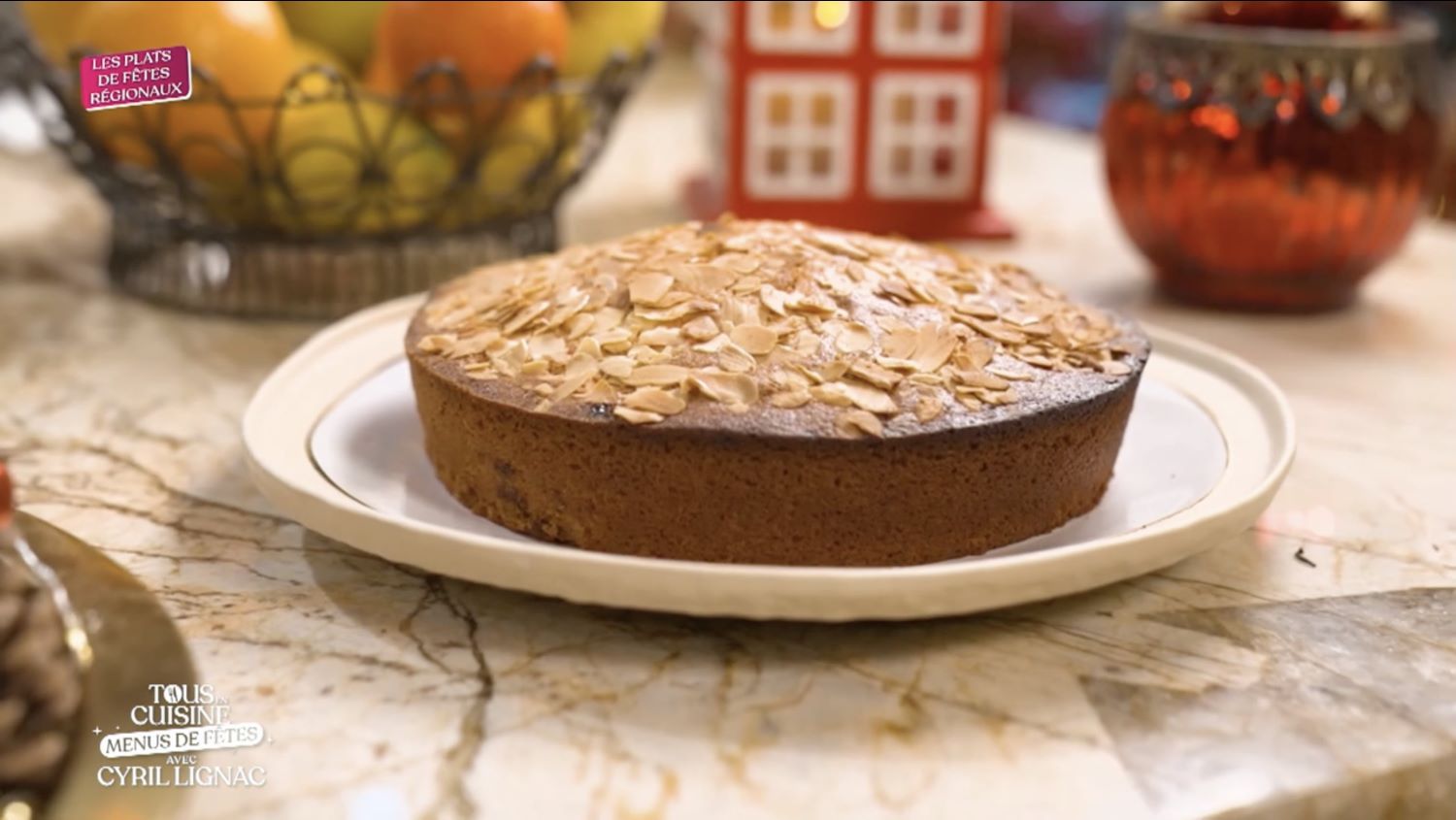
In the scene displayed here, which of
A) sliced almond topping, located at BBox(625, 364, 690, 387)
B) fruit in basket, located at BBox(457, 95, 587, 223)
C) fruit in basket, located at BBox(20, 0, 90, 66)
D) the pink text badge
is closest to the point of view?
sliced almond topping, located at BBox(625, 364, 690, 387)

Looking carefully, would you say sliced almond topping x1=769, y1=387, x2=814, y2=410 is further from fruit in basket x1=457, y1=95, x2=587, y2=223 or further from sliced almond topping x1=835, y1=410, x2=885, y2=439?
fruit in basket x1=457, y1=95, x2=587, y2=223

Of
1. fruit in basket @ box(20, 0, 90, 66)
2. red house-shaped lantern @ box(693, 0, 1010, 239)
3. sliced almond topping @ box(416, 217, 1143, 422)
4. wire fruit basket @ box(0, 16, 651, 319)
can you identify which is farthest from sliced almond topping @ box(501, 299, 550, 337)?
red house-shaped lantern @ box(693, 0, 1010, 239)

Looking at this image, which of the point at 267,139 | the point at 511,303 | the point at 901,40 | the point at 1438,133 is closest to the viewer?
the point at 511,303

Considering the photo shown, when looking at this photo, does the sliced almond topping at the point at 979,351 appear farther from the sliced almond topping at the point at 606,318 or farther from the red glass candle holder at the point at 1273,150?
the red glass candle holder at the point at 1273,150

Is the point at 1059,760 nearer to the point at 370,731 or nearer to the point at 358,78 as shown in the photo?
the point at 370,731

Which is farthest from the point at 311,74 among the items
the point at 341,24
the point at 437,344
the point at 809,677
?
the point at 809,677

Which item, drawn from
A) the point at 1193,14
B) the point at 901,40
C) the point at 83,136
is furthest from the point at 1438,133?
the point at 83,136
